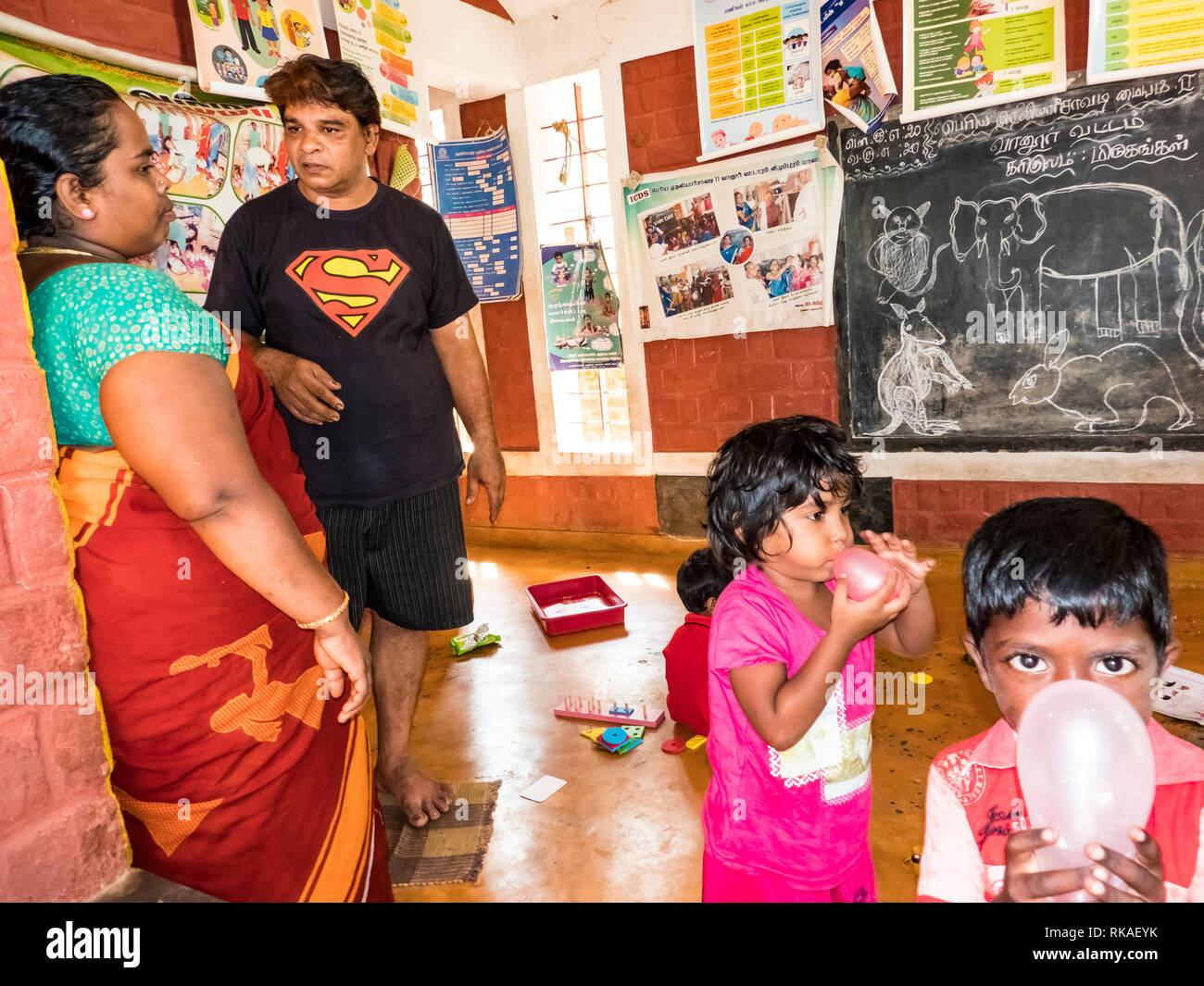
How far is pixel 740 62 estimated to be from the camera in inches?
170

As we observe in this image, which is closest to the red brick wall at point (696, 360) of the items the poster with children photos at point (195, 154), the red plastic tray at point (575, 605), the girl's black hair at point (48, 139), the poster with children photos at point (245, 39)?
the red plastic tray at point (575, 605)

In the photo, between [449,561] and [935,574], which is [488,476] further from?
[935,574]

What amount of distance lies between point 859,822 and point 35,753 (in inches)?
46.2

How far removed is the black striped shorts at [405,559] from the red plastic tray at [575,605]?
1.52 meters

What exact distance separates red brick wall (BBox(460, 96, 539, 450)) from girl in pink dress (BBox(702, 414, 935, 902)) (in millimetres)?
4046

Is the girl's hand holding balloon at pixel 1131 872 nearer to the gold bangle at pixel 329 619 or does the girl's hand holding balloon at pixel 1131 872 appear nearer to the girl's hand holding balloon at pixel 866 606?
the girl's hand holding balloon at pixel 866 606

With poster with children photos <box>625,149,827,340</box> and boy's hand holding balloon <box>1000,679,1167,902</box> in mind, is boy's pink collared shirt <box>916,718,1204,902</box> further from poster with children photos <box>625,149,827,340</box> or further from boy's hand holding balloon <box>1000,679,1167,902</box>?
poster with children photos <box>625,149,827,340</box>

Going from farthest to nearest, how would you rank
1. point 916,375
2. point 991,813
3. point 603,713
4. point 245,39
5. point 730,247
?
point 730,247 < point 916,375 < point 245,39 < point 603,713 < point 991,813

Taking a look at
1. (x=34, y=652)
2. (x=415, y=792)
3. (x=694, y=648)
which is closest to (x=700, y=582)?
(x=694, y=648)

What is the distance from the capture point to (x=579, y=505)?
17.6 feet

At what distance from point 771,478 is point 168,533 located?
90 cm

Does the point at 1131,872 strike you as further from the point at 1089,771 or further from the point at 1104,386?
the point at 1104,386

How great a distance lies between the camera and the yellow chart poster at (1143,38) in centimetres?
340

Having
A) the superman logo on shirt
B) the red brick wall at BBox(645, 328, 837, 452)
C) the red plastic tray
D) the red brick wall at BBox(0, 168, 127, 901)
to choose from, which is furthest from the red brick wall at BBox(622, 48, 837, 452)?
the red brick wall at BBox(0, 168, 127, 901)
